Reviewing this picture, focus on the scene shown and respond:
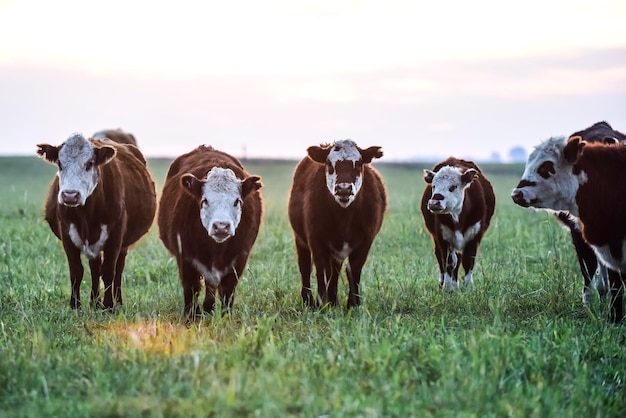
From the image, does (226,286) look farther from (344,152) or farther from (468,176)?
(468,176)

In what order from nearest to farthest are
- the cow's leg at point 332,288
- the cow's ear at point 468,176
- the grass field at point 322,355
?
the grass field at point 322,355
the cow's leg at point 332,288
the cow's ear at point 468,176

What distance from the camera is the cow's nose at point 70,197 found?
8.70 m

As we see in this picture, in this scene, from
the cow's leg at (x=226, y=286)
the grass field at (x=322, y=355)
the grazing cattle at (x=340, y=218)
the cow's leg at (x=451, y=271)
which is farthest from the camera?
the cow's leg at (x=451, y=271)

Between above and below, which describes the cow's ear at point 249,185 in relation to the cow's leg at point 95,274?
above

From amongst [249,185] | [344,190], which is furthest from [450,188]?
[249,185]

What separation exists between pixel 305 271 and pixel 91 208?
Answer: 252cm

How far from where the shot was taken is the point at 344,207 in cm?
918

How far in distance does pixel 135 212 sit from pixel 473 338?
16.9 ft

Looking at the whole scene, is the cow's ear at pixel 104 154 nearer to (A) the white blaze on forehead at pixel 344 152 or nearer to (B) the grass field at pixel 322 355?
(B) the grass field at pixel 322 355

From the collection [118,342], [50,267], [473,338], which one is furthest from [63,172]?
[473,338]

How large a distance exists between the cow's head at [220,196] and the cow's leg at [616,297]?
3647mm

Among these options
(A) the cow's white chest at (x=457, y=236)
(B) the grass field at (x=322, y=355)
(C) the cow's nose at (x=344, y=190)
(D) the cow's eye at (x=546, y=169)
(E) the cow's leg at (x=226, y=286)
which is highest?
(D) the cow's eye at (x=546, y=169)

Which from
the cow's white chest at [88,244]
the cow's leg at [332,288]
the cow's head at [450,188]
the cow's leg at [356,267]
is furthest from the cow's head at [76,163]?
the cow's head at [450,188]

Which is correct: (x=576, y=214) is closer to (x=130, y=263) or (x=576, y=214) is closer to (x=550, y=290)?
(x=550, y=290)
